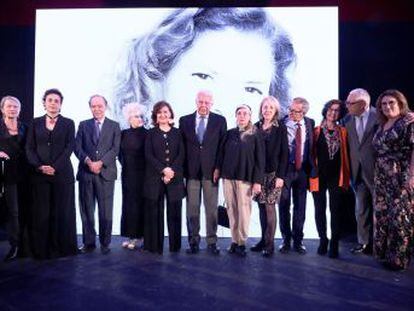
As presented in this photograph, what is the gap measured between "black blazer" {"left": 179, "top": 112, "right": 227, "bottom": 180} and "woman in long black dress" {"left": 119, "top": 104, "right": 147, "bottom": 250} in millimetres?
475

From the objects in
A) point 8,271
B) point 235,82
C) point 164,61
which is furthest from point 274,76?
point 8,271

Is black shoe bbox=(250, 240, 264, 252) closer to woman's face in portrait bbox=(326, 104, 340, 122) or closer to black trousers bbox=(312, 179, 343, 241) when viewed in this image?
black trousers bbox=(312, 179, 343, 241)

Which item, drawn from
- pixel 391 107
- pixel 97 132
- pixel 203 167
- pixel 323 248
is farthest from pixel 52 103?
pixel 391 107

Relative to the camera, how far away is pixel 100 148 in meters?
4.45

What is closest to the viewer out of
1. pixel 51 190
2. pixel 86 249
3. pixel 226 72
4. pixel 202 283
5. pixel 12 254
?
pixel 202 283

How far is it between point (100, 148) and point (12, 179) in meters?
0.84

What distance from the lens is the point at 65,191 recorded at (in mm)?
4250

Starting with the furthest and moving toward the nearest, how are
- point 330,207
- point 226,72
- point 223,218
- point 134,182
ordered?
point 226,72
point 223,218
point 134,182
point 330,207

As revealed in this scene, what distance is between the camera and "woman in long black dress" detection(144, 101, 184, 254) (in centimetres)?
436

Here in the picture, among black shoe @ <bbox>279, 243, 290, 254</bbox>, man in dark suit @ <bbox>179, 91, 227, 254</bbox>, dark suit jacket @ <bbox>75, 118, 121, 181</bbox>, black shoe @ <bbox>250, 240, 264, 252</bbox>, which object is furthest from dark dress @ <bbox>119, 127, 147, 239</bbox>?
black shoe @ <bbox>279, 243, 290, 254</bbox>

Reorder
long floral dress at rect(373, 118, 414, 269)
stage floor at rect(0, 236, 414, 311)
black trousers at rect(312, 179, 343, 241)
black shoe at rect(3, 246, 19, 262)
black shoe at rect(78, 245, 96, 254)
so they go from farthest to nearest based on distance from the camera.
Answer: black shoe at rect(78, 245, 96, 254)
black trousers at rect(312, 179, 343, 241)
black shoe at rect(3, 246, 19, 262)
long floral dress at rect(373, 118, 414, 269)
stage floor at rect(0, 236, 414, 311)

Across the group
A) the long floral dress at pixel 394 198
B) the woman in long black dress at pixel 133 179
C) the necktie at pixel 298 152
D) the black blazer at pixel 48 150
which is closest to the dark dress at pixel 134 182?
the woman in long black dress at pixel 133 179

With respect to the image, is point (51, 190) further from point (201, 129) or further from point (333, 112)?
point (333, 112)

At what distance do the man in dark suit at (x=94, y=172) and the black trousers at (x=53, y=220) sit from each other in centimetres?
17
